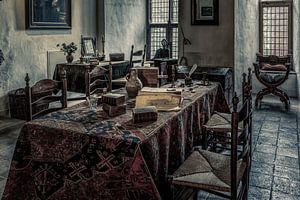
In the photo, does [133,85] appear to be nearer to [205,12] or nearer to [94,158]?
[94,158]

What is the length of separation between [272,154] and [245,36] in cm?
281

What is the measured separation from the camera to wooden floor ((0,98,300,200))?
2822 mm

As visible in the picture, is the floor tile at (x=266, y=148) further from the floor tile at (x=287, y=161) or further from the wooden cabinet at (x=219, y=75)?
the wooden cabinet at (x=219, y=75)

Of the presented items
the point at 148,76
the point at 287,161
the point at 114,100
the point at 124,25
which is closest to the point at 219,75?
the point at 287,161

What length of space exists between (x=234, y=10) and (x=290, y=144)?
2031 millimetres

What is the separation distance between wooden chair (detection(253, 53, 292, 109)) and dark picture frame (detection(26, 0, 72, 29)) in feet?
11.5

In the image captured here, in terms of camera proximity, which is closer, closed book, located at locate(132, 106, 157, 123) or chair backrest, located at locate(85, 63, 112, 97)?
closed book, located at locate(132, 106, 157, 123)

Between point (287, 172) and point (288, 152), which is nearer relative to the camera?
point (287, 172)

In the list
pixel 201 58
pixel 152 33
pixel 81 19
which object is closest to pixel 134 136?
pixel 201 58

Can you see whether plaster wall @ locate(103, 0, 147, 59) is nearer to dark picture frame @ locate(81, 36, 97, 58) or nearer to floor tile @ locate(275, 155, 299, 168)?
dark picture frame @ locate(81, 36, 97, 58)

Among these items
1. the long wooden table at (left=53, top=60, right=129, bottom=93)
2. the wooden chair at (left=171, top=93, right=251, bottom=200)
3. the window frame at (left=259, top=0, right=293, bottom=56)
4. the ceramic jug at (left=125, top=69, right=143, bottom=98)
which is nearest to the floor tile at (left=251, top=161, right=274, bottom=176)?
the wooden chair at (left=171, top=93, right=251, bottom=200)

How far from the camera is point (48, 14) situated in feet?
19.8

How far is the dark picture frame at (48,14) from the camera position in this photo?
5613mm

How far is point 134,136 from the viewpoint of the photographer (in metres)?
1.86
